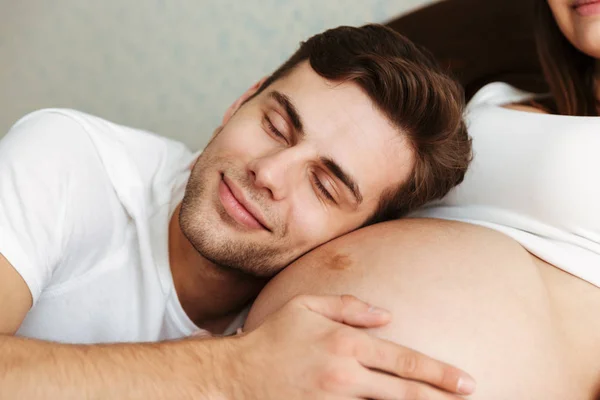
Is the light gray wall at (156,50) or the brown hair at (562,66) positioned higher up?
the brown hair at (562,66)

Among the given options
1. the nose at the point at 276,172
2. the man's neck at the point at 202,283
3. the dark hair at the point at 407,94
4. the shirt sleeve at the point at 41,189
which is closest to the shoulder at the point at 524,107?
the dark hair at the point at 407,94

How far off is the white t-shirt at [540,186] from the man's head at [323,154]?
0.22 ft

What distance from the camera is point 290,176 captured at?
924mm

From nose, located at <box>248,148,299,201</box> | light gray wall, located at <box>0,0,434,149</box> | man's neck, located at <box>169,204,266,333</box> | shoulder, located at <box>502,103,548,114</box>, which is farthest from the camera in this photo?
light gray wall, located at <box>0,0,434,149</box>

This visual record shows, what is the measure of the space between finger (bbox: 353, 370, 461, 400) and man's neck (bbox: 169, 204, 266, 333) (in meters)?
0.43

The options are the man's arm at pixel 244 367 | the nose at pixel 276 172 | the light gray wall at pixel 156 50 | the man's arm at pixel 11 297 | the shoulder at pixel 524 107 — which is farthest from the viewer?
the light gray wall at pixel 156 50

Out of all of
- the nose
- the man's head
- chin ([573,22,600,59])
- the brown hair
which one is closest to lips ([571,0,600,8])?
chin ([573,22,600,59])

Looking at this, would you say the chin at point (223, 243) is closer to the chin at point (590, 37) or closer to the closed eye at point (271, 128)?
the closed eye at point (271, 128)

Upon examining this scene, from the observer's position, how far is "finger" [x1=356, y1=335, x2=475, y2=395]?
667 mm

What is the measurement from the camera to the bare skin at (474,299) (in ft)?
2.45

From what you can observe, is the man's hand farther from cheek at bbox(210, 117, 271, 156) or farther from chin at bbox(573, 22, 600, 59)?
chin at bbox(573, 22, 600, 59)

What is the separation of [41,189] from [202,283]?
328mm

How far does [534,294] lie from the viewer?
0.83 meters

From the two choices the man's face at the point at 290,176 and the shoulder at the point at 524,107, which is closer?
the man's face at the point at 290,176
